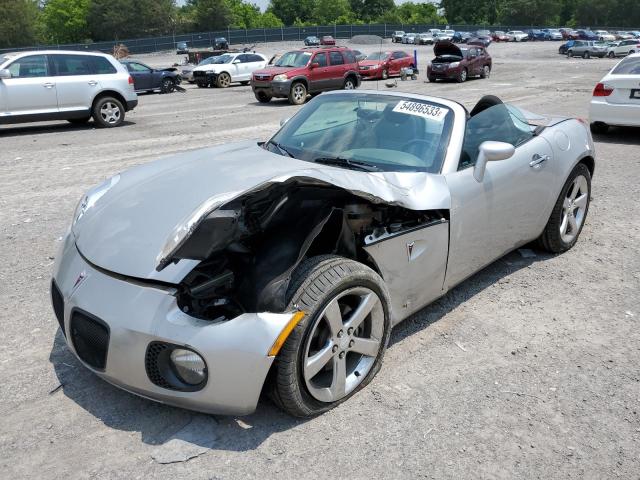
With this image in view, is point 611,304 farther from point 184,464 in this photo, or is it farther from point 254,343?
point 184,464

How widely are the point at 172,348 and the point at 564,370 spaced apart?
2.26m

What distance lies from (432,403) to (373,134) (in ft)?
6.17

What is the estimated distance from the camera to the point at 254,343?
2.57m

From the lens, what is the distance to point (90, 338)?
2.78 meters

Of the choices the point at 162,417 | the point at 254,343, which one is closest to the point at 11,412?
the point at 162,417

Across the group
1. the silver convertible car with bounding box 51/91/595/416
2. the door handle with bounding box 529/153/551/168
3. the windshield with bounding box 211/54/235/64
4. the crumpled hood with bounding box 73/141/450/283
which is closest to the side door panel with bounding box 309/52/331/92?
the windshield with bounding box 211/54/235/64

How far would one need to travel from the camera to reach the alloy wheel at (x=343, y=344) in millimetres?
2838

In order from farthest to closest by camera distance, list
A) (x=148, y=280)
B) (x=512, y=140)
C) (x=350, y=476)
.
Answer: (x=512, y=140) → (x=148, y=280) → (x=350, y=476)

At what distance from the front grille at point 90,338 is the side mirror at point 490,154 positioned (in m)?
2.46

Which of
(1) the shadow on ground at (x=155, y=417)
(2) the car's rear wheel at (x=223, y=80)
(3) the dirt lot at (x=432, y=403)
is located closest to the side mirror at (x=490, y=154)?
(3) the dirt lot at (x=432, y=403)

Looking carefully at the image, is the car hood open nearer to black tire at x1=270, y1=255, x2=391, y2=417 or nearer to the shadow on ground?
black tire at x1=270, y1=255, x2=391, y2=417

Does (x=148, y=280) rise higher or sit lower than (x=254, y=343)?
higher

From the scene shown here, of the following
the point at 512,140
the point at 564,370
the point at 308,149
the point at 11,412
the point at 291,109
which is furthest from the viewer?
the point at 291,109

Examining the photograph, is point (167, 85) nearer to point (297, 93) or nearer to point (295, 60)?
point (295, 60)
